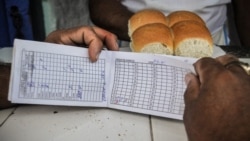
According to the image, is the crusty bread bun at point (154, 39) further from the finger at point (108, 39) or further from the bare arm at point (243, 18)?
the bare arm at point (243, 18)

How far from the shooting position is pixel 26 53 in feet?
2.04

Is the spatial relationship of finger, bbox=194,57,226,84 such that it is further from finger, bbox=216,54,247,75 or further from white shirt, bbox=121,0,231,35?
white shirt, bbox=121,0,231,35

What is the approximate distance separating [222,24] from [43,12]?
0.91 m

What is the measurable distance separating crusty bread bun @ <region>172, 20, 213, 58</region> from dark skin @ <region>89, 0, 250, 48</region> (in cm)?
29

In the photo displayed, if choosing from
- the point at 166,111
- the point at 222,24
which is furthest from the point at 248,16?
the point at 166,111

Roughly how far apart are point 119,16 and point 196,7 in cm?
29

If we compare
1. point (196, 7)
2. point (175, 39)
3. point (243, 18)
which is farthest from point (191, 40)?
point (243, 18)

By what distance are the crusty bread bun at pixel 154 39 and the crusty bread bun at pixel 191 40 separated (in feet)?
0.07

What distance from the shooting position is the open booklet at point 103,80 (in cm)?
64

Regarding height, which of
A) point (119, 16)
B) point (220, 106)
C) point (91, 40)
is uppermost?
point (119, 16)

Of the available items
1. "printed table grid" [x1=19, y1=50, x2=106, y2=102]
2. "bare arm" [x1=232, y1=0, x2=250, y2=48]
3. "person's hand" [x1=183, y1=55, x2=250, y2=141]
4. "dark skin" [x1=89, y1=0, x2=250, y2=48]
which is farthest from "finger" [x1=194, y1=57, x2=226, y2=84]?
"bare arm" [x1=232, y1=0, x2=250, y2=48]

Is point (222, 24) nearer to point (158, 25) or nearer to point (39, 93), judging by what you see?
point (158, 25)

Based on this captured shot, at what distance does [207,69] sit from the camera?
20.2 inches

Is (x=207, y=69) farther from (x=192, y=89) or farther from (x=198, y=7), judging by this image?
(x=198, y=7)
